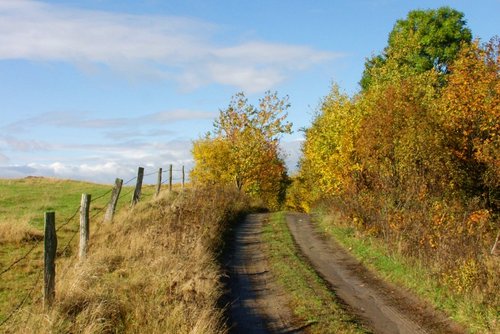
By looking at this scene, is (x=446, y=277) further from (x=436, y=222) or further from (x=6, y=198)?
(x=6, y=198)

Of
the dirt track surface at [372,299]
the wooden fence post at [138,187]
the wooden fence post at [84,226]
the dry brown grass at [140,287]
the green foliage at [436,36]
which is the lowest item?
the dirt track surface at [372,299]

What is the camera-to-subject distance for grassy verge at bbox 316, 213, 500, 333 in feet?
32.6

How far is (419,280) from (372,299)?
1513 millimetres

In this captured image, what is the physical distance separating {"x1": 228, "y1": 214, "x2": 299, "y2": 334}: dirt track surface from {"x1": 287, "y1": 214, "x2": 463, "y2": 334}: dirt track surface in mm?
1658

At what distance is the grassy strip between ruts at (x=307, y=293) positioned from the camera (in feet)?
32.5

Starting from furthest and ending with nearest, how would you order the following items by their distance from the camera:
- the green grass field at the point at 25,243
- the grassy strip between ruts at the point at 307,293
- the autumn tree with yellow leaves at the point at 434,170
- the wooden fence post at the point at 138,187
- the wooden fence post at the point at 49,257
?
the wooden fence post at the point at 138,187 → the autumn tree with yellow leaves at the point at 434,170 → the green grass field at the point at 25,243 → the grassy strip between ruts at the point at 307,293 → the wooden fence post at the point at 49,257

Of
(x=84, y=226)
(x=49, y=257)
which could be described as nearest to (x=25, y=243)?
(x=84, y=226)

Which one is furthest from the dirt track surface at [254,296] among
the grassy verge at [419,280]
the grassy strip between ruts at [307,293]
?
the grassy verge at [419,280]

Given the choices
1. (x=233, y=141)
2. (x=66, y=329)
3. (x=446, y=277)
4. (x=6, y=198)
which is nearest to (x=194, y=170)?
(x=233, y=141)

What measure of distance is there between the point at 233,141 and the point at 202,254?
29934 millimetres

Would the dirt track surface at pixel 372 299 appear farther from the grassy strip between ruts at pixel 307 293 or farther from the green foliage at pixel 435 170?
the green foliage at pixel 435 170

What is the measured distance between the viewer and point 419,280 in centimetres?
1274

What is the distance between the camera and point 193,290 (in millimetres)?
9586

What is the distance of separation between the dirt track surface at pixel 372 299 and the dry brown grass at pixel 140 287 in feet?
10.9
